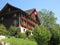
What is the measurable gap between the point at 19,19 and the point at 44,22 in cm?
2433

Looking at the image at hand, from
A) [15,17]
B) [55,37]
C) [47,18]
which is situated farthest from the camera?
[47,18]

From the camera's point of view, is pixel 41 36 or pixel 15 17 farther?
pixel 15 17

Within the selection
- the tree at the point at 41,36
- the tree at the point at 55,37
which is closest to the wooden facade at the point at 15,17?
the tree at the point at 55,37

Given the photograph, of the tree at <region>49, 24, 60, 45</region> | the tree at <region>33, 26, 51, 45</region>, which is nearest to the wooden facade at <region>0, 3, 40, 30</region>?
the tree at <region>49, 24, 60, 45</region>

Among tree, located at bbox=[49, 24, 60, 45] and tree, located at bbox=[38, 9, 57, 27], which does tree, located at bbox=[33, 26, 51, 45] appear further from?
tree, located at bbox=[38, 9, 57, 27]

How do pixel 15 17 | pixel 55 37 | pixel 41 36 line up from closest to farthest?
pixel 41 36 < pixel 55 37 < pixel 15 17

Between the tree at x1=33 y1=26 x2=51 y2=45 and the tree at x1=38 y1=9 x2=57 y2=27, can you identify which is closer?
the tree at x1=33 y1=26 x2=51 y2=45

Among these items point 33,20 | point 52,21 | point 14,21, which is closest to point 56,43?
point 14,21

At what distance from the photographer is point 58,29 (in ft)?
156

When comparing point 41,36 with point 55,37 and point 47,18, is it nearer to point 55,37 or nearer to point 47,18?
point 55,37

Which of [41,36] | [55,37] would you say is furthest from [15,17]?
[41,36]

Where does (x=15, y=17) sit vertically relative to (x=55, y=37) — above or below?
above

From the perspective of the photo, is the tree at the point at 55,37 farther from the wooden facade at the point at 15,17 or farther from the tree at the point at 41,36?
the wooden facade at the point at 15,17

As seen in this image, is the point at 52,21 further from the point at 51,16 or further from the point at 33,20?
the point at 33,20
